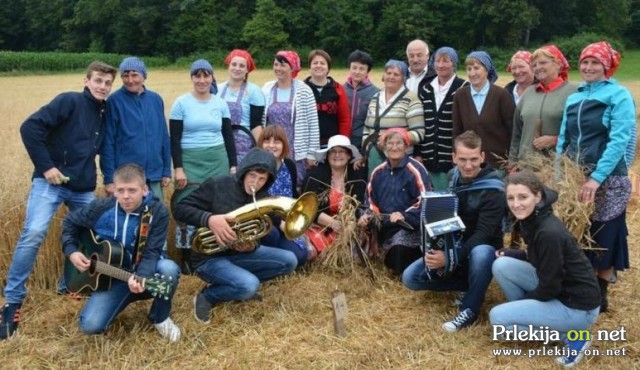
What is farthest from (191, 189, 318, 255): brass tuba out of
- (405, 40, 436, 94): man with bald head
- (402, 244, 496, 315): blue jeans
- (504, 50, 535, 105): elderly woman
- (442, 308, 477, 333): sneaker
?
(504, 50, 535, 105): elderly woman

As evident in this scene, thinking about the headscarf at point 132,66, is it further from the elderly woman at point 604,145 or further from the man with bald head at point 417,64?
→ the elderly woman at point 604,145

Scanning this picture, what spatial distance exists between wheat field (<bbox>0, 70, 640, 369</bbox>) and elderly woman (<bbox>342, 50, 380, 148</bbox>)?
1.78 m

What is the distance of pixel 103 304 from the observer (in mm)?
3766

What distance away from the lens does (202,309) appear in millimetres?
4172

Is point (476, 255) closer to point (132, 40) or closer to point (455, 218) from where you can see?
point (455, 218)

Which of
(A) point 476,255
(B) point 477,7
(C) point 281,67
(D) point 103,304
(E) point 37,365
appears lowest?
(E) point 37,365

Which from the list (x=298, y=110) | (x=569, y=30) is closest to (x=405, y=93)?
(x=298, y=110)

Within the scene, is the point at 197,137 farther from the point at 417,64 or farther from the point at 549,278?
the point at 549,278

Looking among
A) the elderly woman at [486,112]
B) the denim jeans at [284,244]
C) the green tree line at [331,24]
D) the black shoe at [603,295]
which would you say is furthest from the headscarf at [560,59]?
the green tree line at [331,24]

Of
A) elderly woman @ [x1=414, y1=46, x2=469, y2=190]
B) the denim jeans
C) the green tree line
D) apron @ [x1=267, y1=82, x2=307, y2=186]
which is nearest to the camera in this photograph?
the denim jeans

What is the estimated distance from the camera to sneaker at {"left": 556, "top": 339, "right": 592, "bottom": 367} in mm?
3416

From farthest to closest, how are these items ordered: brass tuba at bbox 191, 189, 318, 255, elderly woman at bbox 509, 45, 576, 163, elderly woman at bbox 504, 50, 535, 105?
1. elderly woman at bbox 504, 50, 535, 105
2. elderly woman at bbox 509, 45, 576, 163
3. brass tuba at bbox 191, 189, 318, 255

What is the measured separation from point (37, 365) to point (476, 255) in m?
3.03

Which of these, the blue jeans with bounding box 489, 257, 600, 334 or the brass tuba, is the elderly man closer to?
the brass tuba
